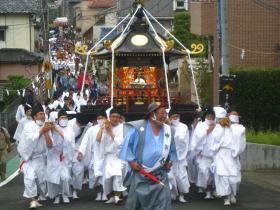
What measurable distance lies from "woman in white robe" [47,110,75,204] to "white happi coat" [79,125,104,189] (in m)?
0.24

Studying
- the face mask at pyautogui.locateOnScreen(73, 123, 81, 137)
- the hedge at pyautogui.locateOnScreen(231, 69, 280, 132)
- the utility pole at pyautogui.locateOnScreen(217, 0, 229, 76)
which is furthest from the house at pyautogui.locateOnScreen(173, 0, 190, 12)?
the face mask at pyautogui.locateOnScreen(73, 123, 81, 137)

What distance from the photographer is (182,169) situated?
14047 millimetres

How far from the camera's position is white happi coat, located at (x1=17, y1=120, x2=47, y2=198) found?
1305cm

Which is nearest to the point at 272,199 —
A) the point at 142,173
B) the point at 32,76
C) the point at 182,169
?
the point at 182,169

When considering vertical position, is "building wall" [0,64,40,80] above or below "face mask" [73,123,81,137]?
above

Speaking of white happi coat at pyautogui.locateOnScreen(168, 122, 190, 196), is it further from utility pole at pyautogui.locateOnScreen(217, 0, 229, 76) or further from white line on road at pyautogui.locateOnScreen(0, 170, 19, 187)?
white line on road at pyautogui.locateOnScreen(0, 170, 19, 187)

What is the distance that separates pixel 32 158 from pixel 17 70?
28944 millimetres

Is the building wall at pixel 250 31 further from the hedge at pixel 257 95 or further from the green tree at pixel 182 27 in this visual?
the green tree at pixel 182 27

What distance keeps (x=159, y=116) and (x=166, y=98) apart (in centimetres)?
1019

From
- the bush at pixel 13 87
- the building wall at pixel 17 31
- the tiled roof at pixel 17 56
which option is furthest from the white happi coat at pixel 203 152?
the building wall at pixel 17 31

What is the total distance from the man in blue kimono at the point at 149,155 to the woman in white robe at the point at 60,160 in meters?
4.36

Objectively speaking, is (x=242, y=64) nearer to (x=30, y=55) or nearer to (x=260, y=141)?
(x=260, y=141)

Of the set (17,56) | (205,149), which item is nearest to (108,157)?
(205,149)

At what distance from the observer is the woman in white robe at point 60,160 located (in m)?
13.6
